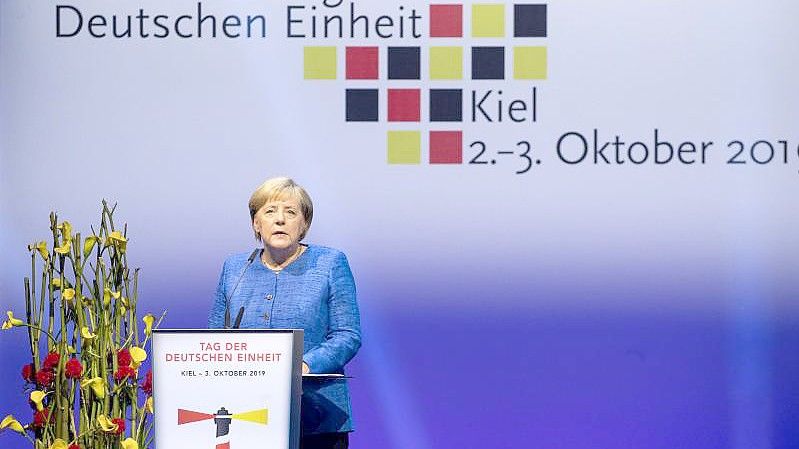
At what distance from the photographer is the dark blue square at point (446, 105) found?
4598 millimetres

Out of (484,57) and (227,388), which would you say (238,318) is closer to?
(227,388)

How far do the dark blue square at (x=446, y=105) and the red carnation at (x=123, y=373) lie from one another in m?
1.63

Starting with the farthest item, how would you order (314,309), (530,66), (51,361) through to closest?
(530,66) → (314,309) → (51,361)

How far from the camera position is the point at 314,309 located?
3.76 metres

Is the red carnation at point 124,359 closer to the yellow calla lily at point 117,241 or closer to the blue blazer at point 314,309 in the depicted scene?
the yellow calla lily at point 117,241

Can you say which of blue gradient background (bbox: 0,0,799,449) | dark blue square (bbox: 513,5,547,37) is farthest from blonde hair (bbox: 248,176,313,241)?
dark blue square (bbox: 513,5,547,37)

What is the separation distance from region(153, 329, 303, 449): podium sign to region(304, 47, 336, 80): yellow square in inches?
60.5

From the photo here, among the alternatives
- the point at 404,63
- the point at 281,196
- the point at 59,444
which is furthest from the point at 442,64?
the point at 59,444

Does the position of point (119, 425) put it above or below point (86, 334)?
below

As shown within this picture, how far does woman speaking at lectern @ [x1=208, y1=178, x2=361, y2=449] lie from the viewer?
12.3 ft

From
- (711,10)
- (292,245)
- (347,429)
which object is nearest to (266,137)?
(292,245)

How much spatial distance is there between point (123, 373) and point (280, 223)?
67cm

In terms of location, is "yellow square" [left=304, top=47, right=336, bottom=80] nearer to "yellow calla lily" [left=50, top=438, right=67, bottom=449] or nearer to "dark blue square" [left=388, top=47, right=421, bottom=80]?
"dark blue square" [left=388, top=47, right=421, bottom=80]

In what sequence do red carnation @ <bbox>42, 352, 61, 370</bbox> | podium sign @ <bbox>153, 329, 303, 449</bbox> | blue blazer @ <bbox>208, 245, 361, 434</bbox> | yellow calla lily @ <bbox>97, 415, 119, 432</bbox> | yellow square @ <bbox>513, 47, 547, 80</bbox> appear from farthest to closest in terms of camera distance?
yellow square @ <bbox>513, 47, 547, 80</bbox> → blue blazer @ <bbox>208, 245, 361, 434</bbox> → red carnation @ <bbox>42, 352, 61, 370</bbox> → yellow calla lily @ <bbox>97, 415, 119, 432</bbox> → podium sign @ <bbox>153, 329, 303, 449</bbox>
